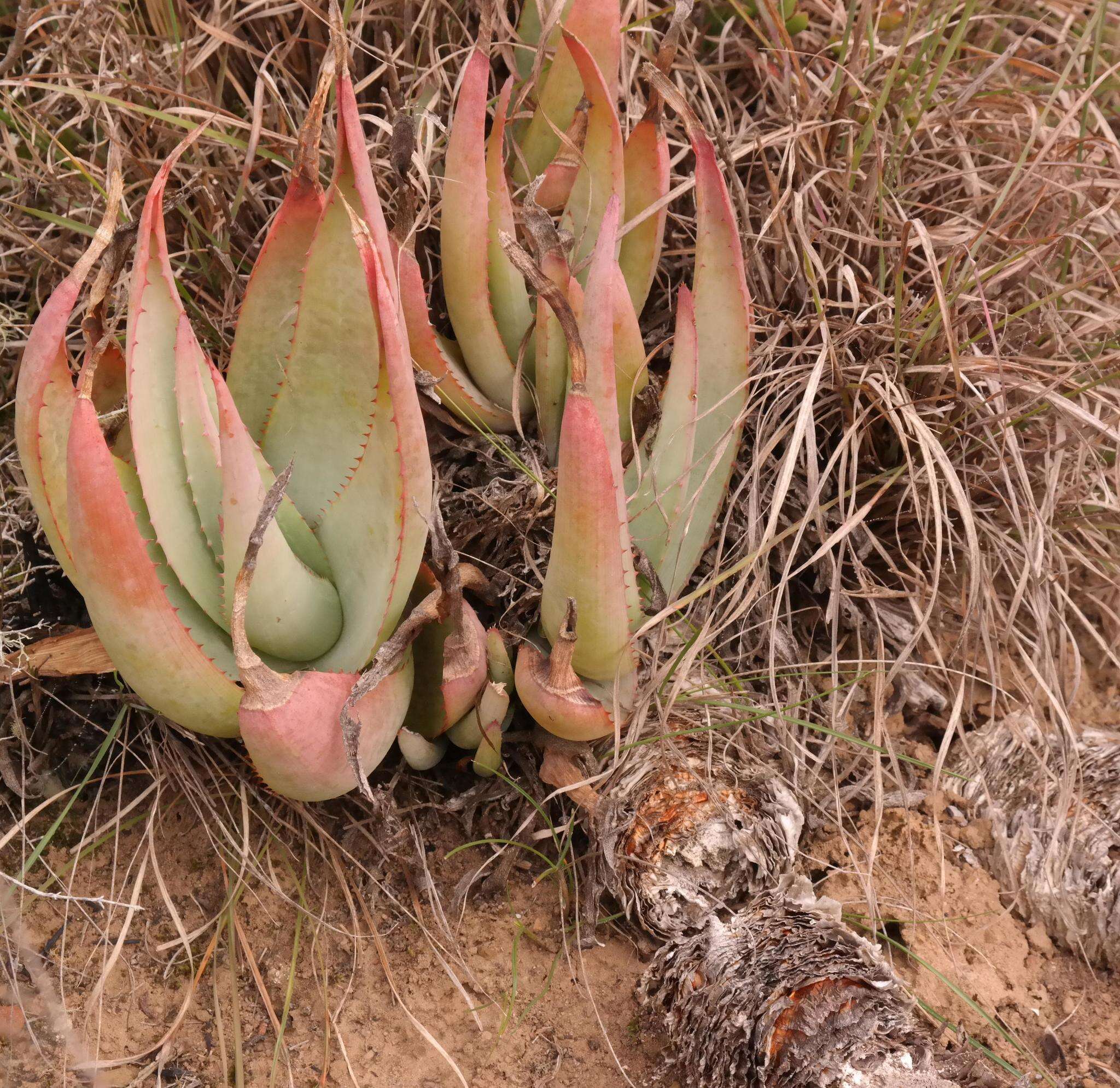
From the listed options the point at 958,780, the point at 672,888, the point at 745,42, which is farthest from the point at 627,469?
the point at 745,42

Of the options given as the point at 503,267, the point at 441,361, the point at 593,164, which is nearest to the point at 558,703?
the point at 441,361

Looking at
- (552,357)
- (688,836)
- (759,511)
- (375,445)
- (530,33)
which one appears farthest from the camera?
(530,33)

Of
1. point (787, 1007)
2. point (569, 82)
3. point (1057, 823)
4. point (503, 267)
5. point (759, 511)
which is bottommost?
point (1057, 823)

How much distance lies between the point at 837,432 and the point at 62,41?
1169 millimetres

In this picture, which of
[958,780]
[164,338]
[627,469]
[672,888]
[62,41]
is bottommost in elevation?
[958,780]

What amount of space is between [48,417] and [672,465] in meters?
0.63

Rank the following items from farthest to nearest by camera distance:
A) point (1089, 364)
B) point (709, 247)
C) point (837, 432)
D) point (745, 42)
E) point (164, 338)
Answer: point (745, 42), point (837, 432), point (1089, 364), point (709, 247), point (164, 338)

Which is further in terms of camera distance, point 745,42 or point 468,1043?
point 745,42

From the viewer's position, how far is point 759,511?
1.26 meters

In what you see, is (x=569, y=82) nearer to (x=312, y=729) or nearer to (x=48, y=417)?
(x=48, y=417)

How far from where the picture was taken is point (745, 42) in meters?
1.51

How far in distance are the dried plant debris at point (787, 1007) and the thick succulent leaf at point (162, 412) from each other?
0.57 metres

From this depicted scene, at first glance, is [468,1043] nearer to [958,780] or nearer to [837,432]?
[958,780]

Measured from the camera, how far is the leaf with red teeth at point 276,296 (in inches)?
37.9
